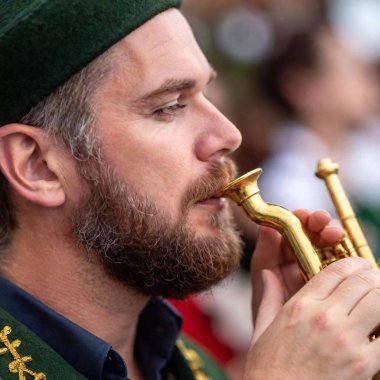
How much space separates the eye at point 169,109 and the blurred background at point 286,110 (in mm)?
1498

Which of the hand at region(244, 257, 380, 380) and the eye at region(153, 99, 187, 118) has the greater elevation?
the eye at region(153, 99, 187, 118)

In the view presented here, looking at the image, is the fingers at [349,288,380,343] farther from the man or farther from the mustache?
the mustache

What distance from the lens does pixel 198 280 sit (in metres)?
2.25

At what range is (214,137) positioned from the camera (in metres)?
2.22

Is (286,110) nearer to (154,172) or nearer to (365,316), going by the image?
(154,172)

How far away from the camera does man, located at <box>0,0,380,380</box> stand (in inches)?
81.8

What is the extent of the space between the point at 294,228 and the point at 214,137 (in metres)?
0.32

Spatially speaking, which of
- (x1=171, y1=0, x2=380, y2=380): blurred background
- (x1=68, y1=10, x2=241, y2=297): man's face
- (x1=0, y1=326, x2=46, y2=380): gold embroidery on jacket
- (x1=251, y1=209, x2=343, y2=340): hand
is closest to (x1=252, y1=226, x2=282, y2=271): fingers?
(x1=251, y1=209, x2=343, y2=340): hand

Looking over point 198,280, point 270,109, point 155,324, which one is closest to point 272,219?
point 198,280

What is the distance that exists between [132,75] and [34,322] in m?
0.68

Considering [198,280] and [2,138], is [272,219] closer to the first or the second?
[198,280]

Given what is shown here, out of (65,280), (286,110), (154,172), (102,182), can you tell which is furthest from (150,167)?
(286,110)

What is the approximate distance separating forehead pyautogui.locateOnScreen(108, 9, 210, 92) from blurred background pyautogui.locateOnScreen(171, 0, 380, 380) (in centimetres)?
158

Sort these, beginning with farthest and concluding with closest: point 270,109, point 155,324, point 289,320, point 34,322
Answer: point 270,109, point 155,324, point 34,322, point 289,320
